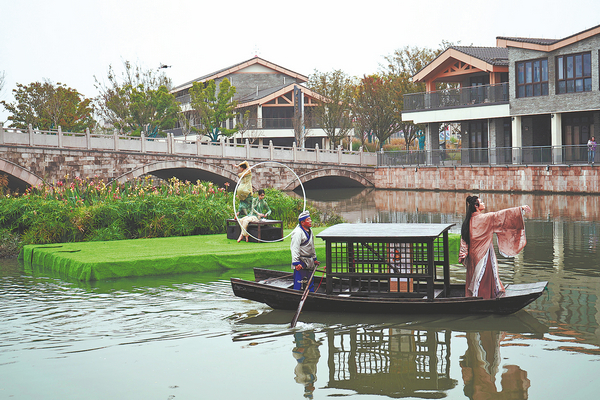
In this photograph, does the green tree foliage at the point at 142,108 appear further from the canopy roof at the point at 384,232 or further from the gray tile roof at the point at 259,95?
the canopy roof at the point at 384,232

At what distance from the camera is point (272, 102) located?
5856 cm

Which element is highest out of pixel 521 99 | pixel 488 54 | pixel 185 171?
pixel 488 54

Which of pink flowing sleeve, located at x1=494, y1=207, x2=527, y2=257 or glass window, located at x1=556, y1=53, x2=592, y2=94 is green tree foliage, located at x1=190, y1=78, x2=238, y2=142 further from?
pink flowing sleeve, located at x1=494, y1=207, x2=527, y2=257

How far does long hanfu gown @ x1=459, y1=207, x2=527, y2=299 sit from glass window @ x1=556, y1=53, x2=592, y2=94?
27.1 metres

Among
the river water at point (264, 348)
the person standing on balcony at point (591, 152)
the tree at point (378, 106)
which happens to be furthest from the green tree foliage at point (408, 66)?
the river water at point (264, 348)

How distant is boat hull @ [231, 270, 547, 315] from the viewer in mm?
9016

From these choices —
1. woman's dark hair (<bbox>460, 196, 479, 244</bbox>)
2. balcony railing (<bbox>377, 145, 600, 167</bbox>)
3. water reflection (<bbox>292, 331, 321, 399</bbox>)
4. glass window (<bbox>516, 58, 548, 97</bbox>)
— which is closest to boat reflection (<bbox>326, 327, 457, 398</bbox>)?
water reflection (<bbox>292, 331, 321, 399</bbox>)

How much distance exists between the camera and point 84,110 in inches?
2135

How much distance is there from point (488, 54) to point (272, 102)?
23733mm

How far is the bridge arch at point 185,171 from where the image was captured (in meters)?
36.4

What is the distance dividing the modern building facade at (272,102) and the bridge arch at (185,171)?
1226 cm

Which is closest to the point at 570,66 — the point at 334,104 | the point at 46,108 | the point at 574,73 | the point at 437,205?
the point at 574,73

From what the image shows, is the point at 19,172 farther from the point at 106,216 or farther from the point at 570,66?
the point at 570,66

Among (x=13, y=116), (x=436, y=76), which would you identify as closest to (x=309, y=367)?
(x=436, y=76)
